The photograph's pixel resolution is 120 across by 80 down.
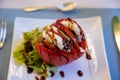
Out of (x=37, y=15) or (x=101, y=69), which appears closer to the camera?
(x=101, y=69)

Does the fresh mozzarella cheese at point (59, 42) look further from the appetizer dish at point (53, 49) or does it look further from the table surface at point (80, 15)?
the table surface at point (80, 15)

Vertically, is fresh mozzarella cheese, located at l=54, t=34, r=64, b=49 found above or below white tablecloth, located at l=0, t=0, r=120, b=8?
below

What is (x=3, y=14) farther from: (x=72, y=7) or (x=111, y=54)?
(x=111, y=54)

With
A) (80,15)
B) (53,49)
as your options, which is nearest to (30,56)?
(53,49)

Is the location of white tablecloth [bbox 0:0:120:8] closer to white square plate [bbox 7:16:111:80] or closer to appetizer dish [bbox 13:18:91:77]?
white square plate [bbox 7:16:111:80]

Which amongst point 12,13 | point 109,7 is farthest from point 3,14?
point 109,7

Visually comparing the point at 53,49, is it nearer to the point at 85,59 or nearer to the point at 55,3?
the point at 85,59

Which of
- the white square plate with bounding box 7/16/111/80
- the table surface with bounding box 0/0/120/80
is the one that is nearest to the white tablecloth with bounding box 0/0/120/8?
the table surface with bounding box 0/0/120/80
